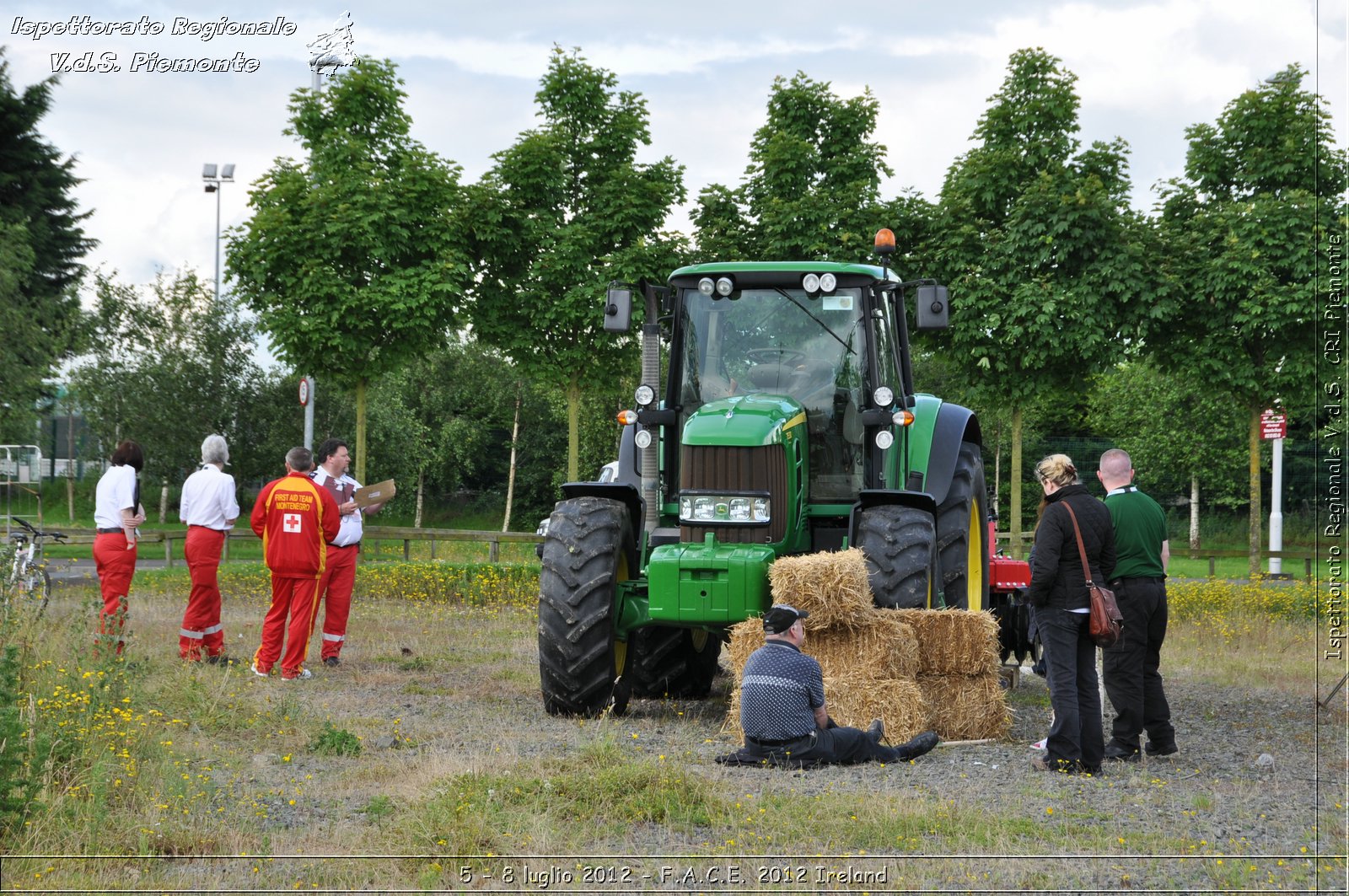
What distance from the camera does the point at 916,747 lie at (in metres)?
7.45

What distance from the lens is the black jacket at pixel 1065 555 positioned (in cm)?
744

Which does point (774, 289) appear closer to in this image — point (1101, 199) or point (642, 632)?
point (642, 632)

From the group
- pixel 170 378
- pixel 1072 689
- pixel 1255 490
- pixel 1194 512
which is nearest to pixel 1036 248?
pixel 1255 490

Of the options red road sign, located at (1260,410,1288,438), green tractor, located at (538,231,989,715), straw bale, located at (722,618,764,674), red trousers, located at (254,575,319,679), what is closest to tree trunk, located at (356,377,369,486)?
red trousers, located at (254,575,319,679)

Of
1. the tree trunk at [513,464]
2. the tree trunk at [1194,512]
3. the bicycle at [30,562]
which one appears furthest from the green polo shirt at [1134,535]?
the tree trunk at [513,464]

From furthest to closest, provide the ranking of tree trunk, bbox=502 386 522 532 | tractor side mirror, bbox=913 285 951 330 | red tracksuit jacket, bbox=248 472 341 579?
tree trunk, bbox=502 386 522 532 → red tracksuit jacket, bbox=248 472 341 579 → tractor side mirror, bbox=913 285 951 330

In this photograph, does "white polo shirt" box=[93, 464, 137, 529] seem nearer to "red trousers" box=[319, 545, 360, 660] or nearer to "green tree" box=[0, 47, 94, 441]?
"red trousers" box=[319, 545, 360, 660]

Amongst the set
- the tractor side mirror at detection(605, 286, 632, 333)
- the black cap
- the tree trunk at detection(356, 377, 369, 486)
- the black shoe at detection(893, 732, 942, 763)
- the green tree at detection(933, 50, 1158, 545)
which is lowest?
the black shoe at detection(893, 732, 942, 763)

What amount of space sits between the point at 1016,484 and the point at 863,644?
9.85m

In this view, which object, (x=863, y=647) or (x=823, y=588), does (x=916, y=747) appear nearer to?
(x=863, y=647)

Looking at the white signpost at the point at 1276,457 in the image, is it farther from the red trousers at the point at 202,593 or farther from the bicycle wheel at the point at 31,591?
the bicycle wheel at the point at 31,591

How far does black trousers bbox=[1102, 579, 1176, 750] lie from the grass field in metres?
0.39

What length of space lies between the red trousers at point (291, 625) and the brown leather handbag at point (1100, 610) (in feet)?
18.9

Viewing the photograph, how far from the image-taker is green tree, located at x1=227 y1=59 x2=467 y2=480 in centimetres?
1689
